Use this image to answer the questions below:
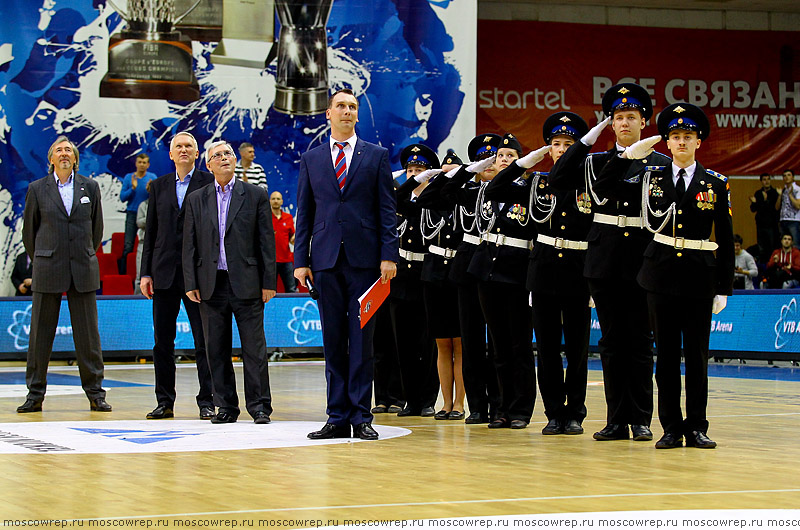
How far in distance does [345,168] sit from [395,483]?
246 centimetres

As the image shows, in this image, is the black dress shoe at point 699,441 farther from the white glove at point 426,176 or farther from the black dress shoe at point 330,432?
the white glove at point 426,176

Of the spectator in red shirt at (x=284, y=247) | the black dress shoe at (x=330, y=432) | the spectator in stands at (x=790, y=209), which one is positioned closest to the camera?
the black dress shoe at (x=330, y=432)

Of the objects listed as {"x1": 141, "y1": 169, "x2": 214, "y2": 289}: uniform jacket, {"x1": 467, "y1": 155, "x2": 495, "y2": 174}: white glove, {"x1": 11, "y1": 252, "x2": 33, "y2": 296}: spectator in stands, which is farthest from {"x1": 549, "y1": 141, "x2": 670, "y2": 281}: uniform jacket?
{"x1": 11, "y1": 252, "x2": 33, "y2": 296}: spectator in stands

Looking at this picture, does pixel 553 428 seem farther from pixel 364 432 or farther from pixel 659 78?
pixel 659 78

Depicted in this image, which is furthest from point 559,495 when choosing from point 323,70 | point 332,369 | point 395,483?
point 323,70

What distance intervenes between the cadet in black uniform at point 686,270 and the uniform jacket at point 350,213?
1.51 m

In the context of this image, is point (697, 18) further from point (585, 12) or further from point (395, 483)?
point (395, 483)

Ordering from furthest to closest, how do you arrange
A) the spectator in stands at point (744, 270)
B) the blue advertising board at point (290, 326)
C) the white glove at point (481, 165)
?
1. the spectator in stands at point (744, 270)
2. the blue advertising board at point (290, 326)
3. the white glove at point (481, 165)

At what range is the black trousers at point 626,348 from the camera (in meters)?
6.41

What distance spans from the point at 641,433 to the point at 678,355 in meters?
0.55

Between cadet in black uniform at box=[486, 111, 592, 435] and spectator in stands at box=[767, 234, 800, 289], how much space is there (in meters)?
11.4

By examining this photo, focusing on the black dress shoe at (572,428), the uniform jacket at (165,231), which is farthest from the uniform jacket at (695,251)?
the uniform jacket at (165,231)

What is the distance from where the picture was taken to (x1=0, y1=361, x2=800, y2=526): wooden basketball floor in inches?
160

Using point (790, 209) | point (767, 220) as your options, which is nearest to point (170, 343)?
point (790, 209)
